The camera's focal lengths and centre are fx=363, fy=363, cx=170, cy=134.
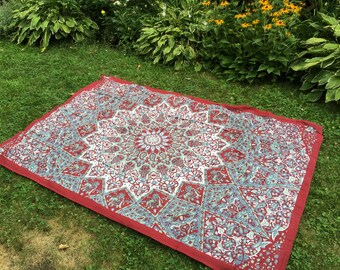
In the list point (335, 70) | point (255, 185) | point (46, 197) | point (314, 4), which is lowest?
point (46, 197)

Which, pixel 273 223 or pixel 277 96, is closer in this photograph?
pixel 273 223

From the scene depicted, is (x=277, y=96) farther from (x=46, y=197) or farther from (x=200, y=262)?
(x=46, y=197)

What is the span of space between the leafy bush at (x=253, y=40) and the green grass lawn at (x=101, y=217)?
0.79ft

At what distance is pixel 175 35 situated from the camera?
5398 millimetres

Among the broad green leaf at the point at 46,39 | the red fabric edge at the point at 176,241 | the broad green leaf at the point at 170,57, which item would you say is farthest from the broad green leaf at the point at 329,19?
the broad green leaf at the point at 46,39

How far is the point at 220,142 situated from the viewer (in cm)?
396

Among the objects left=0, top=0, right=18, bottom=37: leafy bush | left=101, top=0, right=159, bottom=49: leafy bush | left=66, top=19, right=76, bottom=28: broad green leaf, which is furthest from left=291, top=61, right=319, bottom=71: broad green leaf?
left=0, top=0, right=18, bottom=37: leafy bush

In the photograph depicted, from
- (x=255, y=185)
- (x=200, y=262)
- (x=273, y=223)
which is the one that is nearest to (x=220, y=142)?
(x=255, y=185)

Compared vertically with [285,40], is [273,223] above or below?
below

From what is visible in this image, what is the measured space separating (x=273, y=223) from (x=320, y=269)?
1.60 ft

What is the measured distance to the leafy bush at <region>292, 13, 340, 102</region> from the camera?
4332 millimetres

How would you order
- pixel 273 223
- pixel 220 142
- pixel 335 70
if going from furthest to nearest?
pixel 335 70 < pixel 220 142 < pixel 273 223

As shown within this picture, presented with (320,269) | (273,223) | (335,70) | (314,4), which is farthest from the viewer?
(314,4)

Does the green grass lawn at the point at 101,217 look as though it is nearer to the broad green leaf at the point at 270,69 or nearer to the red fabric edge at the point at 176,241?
the red fabric edge at the point at 176,241
